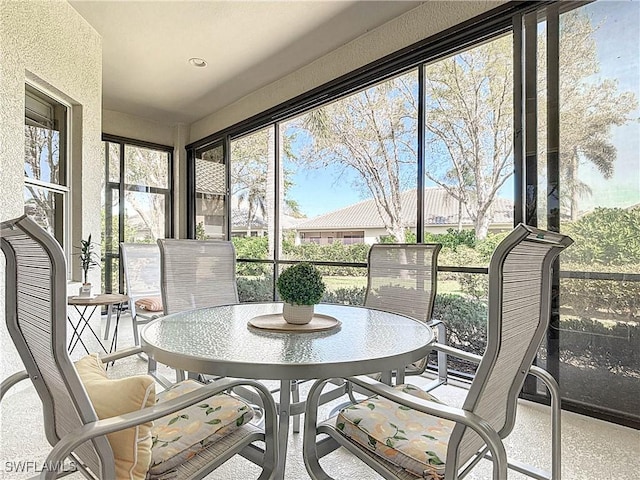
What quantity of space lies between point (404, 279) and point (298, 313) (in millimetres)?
1097

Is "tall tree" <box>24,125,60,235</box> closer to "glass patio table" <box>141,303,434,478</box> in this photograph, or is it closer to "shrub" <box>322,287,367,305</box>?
"glass patio table" <box>141,303,434,478</box>

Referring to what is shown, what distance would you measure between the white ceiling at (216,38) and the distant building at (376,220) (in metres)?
1.62

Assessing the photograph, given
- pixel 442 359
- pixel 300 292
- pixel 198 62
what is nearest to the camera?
pixel 300 292

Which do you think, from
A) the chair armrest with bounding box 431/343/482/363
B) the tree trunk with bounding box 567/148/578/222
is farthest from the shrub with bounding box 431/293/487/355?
the chair armrest with bounding box 431/343/482/363

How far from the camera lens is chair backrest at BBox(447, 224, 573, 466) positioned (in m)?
0.99

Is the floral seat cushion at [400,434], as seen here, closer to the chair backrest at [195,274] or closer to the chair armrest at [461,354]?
the chair armrest at [461,354]

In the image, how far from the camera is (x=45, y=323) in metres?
0.94

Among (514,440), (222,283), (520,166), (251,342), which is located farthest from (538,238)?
(222,283)

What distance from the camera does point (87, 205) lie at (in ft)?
12.3

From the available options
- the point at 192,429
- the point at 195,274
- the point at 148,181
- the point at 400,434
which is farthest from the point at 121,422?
the point at 148,181

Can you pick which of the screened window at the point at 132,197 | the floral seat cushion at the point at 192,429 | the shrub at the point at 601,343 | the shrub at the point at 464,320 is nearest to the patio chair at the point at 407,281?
the shrub at the point at 464,320

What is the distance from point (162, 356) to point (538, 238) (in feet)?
4.03

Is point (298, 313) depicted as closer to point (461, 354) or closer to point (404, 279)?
point (461, 354)

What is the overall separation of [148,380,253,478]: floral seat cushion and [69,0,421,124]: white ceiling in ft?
10.3
